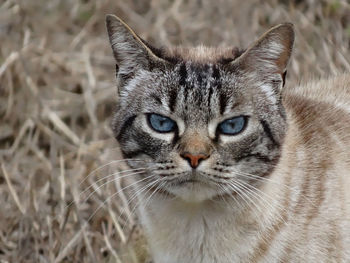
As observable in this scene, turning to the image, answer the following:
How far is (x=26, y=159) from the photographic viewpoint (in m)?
6.05

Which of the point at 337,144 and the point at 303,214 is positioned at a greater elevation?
the point at 337,144

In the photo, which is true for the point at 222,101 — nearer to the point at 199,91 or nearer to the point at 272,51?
the point at 199,91

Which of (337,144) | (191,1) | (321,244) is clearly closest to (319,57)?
(191,1)

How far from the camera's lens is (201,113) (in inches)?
151

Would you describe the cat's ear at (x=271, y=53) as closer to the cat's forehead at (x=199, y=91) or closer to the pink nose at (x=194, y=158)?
the cat's forehead at (x=199, y=91)

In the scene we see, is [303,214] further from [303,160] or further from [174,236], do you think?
[174,236]

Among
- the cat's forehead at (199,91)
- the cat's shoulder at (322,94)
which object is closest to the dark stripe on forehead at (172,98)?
the cat's forehead at (199,91)

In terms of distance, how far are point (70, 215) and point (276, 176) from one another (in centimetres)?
175

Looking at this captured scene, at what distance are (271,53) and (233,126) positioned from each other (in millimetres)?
432

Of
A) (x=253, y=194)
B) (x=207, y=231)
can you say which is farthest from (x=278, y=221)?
(x=207, y=231)

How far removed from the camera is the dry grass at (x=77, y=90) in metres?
5.21

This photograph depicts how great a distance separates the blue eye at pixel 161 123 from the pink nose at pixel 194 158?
0.64 feet

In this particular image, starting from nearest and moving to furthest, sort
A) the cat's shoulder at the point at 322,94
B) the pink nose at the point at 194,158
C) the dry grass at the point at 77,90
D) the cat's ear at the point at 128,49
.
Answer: the pink nose at the point at 194,158 → the cat's ear at the point at 128,49 → the cat's shoulder at the point at 322,94 → the dry grass at the point at 77,90

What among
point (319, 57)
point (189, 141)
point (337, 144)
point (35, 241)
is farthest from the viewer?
point (319, 57)
